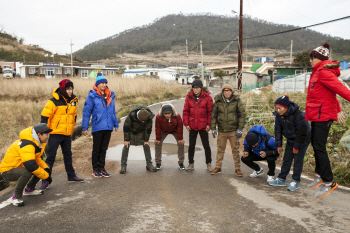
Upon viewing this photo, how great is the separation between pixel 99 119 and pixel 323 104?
4103 mm

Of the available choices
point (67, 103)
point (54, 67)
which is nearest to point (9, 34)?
point (54, 67)

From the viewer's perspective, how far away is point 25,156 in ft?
14.4

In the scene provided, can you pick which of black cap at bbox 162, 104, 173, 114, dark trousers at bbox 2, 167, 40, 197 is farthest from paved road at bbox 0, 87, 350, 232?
black cap at bbox 162, 104, 173, 114

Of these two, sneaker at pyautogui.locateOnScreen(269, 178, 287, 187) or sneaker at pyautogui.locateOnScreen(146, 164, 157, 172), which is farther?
sneaker at pyautogui.locateOnScreen(146, 164, 157, 172)

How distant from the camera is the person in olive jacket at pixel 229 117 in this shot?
20.1 feet

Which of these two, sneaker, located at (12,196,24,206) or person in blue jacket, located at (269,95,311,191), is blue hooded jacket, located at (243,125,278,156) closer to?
person in blue jacket, located at (269,95,311,191)

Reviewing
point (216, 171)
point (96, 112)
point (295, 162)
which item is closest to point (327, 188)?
point (295, 162)

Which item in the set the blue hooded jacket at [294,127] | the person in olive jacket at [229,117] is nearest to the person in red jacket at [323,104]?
the blue hooded jacket at [294,127]

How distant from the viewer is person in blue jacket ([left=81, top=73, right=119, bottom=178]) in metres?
5.97

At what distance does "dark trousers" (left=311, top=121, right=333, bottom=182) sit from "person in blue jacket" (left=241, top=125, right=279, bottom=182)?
1287mm

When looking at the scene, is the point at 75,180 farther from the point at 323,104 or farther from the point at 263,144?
the point at 323,104

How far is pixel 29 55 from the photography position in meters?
88.6

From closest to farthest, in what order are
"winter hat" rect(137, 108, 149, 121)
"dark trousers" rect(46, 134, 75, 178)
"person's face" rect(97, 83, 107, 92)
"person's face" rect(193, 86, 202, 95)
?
1. "dark trousers" rect(46, 134, 75, 178)
2. "person's face" rect(97, 83, 107, 92)
3. "winter hat" rect(137, 108, 149, 121)
4. "person's face" rect(193, 86, 202, 95)

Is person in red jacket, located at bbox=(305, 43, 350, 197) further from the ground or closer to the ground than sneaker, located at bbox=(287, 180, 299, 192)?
further from the ground
